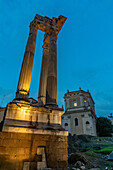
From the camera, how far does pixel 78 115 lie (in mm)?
44656

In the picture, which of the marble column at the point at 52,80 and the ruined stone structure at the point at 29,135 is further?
the marble column at the point at 52,80

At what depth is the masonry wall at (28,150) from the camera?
6.18 metres

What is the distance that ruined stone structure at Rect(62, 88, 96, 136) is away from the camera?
1637 inches

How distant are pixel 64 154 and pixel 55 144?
86cm

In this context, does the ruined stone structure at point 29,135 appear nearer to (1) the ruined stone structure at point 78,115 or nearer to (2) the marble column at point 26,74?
(2) the marble column at point 26,74

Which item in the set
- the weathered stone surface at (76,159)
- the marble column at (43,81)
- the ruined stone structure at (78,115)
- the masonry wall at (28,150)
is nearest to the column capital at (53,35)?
the marble column at (43,81)

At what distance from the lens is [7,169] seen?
592cm

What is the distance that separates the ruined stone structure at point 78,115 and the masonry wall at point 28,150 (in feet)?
121

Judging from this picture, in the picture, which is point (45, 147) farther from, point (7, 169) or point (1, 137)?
point (1, 137)

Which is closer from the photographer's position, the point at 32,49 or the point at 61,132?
the point at 61,132

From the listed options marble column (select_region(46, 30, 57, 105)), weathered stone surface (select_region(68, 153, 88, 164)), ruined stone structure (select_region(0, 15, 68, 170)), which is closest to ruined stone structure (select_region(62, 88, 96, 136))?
weathered stone surface (select_region(68, 153, 88, 164))

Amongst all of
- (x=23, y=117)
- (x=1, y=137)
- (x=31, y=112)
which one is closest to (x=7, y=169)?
(x=1, y=137)

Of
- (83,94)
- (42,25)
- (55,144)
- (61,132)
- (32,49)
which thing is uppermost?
(83,94)

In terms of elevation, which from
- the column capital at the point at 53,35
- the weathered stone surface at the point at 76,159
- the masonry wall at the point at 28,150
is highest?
the column capital at the point at 53,35
